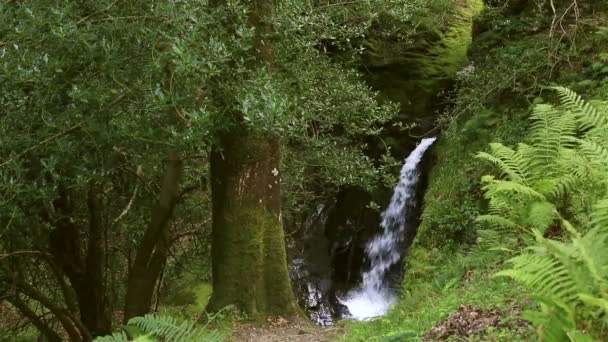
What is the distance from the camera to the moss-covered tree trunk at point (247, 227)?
8.20m

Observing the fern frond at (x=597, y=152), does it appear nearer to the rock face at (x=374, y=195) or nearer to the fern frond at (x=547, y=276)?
the fern frond at (x=547, y=276)

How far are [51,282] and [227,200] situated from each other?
20.2 ft

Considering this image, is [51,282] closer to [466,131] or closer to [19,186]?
[19,186]

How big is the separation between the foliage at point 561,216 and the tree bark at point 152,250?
438cm

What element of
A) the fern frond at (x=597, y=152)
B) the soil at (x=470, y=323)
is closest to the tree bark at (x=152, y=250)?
the soil at (x=470, y=323)

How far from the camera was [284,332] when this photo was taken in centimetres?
801

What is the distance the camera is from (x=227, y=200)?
27.3 ft

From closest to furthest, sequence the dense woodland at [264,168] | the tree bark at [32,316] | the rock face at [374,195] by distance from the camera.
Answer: the dense woodland at [264,168], the tree bark at [32,316], the rock face at [374,195]

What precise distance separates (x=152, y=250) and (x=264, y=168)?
2.39 m

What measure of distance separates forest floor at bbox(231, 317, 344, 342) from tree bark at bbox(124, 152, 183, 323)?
6.56ft

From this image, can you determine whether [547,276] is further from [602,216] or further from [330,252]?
[330,252]

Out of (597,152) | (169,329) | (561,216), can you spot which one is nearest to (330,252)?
(561,216)

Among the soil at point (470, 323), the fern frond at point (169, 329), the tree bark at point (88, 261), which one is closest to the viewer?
the soil at point (470, 323)

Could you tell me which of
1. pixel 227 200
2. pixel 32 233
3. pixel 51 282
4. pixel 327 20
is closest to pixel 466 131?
pixel 327 20
